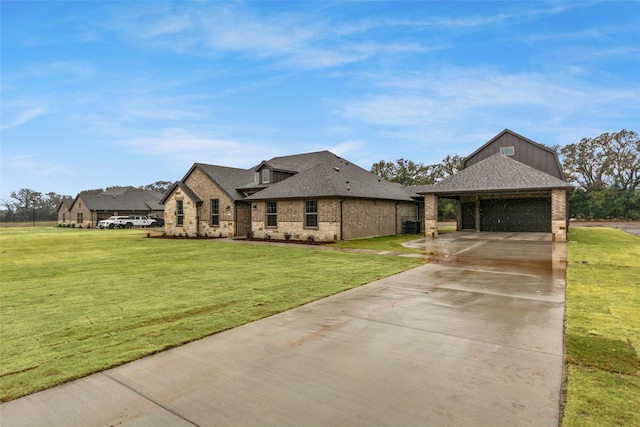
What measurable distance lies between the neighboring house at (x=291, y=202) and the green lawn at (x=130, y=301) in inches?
297

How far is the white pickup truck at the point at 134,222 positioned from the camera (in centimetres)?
4459

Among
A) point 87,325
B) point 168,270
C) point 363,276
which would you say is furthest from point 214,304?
point 168,270

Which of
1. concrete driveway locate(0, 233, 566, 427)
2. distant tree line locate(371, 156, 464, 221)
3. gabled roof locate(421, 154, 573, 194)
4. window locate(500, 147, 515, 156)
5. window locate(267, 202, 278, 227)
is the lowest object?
concrete driveway locate(0, 233, 566, 427)

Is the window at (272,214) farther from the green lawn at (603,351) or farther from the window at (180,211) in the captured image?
the green lawn at (603,351)

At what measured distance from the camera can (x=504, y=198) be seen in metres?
27.0

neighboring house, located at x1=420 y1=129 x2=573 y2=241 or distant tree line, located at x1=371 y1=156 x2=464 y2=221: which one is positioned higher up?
distant tree line, located at x1=371 y1=156 x2=464 y2=221

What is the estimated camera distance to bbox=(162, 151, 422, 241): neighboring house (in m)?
20.2

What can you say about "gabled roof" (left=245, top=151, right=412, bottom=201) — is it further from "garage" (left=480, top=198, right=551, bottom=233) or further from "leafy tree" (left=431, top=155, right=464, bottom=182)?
"leafy tree" (left=431, top=155, right=464, bottom=182)

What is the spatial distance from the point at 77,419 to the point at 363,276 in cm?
708

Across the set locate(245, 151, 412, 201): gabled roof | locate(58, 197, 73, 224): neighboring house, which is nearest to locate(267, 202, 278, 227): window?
locate(245, 151, 412, 201): gabled roof

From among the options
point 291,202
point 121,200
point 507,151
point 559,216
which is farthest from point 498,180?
point 121,200

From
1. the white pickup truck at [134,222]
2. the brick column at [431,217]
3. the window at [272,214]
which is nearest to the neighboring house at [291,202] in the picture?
the window at [272,214]

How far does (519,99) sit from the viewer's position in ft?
95.5

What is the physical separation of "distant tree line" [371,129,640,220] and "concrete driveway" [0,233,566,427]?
153ft
